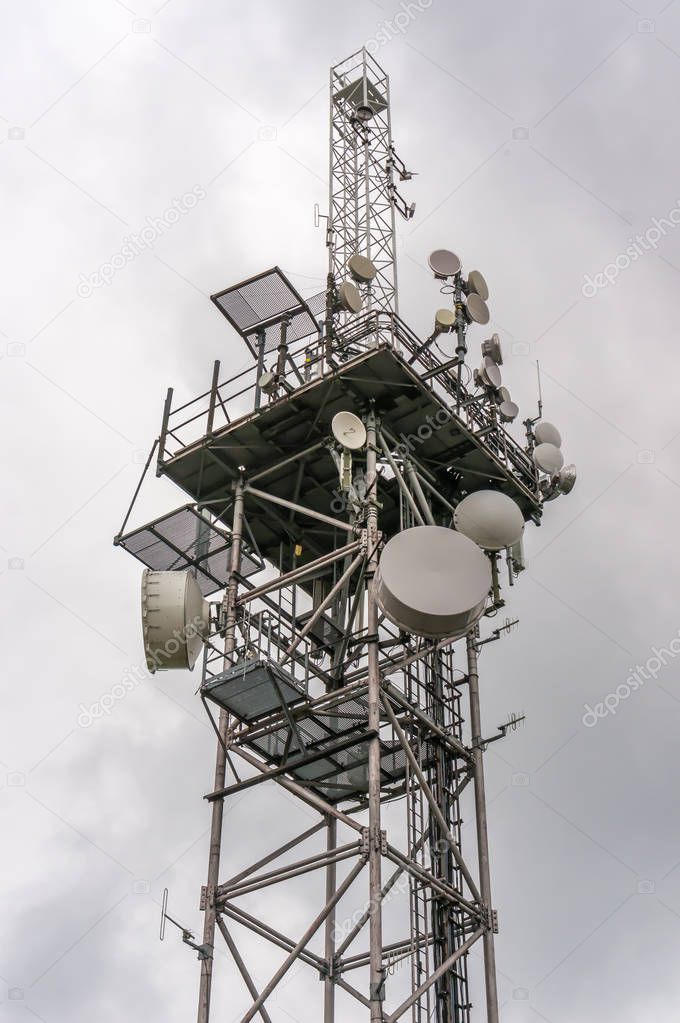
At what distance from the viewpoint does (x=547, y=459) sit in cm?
3384

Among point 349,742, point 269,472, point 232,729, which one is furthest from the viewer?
point 269,472

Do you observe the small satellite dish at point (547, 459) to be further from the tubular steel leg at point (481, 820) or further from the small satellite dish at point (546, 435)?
the tubular steel leg at point (481, 820)

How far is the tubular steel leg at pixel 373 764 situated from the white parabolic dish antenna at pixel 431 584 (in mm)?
830

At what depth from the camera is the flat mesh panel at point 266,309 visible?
32.6 metres

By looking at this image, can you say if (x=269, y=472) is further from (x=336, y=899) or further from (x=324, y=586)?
(x=336, y=899)

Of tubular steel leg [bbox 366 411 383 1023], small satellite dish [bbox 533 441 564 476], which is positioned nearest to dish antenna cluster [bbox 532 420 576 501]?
small satellite dish [bbox 533 441 564 476]

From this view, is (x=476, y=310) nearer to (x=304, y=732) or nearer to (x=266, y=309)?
(x=266, y=309)

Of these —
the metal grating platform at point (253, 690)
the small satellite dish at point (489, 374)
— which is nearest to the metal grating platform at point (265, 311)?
the small satellite dish at point (489, 374)

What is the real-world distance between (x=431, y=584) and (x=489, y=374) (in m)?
8.48

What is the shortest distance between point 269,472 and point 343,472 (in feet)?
9.20

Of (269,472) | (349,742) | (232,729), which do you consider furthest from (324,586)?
(349,742)

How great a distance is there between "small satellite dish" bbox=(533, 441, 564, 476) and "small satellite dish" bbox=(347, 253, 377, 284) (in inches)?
229

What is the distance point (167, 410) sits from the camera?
3262 cm

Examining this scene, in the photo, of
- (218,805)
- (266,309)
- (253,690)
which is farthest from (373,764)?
(266,309)
